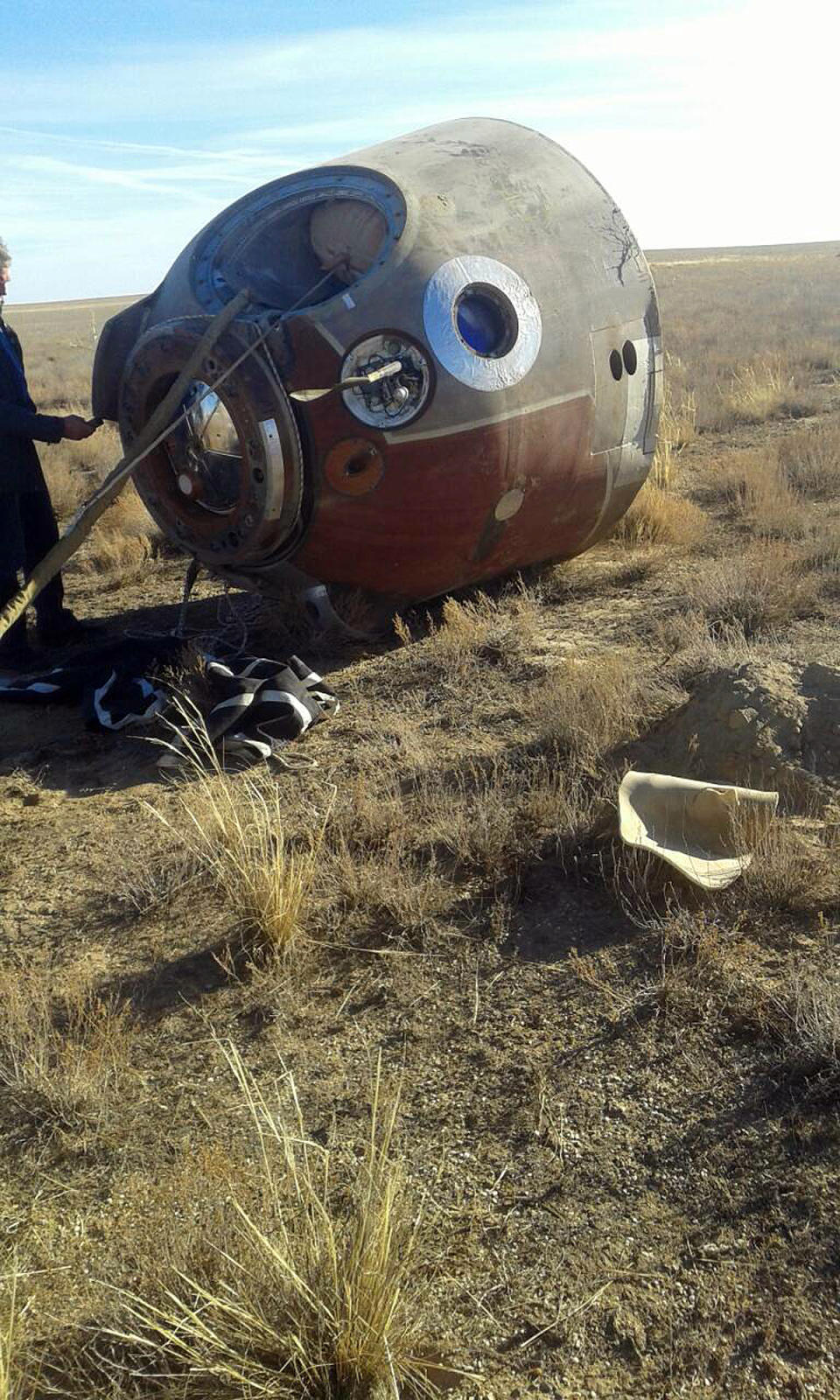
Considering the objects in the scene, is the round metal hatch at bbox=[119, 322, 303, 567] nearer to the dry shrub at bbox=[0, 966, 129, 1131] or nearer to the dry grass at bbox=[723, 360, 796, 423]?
the dry shrub at bbox=[0, 966, 129, 1131]

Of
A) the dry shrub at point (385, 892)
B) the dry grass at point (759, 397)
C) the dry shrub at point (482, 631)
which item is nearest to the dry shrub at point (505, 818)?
the dry shrub at point (385, 892)

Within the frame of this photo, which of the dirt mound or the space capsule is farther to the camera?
the space capsule

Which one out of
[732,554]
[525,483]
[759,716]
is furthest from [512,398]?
[732,554]

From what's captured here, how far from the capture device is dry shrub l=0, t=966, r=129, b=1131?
3139mm

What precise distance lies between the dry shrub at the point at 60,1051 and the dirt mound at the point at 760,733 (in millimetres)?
2345

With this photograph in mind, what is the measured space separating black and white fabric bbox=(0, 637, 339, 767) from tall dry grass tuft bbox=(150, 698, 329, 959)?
0.51m

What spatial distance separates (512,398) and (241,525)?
4.84 ft

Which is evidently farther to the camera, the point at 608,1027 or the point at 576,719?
the point at 576,719

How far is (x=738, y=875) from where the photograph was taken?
3.94 m

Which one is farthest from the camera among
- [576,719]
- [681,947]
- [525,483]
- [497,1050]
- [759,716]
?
[525,483]

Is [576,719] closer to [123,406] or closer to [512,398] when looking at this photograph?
[512,398]

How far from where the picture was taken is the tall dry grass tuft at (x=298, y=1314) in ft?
7.23

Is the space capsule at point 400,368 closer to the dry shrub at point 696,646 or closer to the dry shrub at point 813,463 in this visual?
the dry shrub at point 696,646

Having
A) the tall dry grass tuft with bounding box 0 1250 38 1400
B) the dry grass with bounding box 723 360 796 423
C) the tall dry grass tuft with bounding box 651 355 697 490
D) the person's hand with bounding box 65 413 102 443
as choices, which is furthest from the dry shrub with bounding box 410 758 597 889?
the dry grass with bounding box 723 360 796 423
